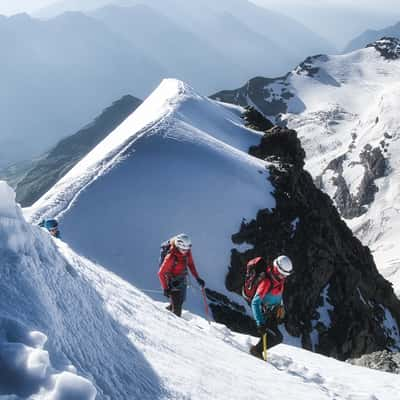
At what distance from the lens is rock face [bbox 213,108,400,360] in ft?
84.7

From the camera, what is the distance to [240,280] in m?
22.9

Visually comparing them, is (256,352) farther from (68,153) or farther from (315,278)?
(68,153)

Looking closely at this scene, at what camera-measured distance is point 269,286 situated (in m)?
9.63

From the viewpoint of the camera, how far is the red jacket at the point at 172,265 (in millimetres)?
11633

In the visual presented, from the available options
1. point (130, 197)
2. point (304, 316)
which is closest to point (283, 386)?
point (130, 197)

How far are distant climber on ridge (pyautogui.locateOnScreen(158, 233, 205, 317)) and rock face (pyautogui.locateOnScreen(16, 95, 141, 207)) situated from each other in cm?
12337

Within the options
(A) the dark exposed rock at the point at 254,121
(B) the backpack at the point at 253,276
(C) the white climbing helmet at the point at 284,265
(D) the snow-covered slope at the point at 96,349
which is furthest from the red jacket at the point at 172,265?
(A) the dark exposed rock at the point at 254,121

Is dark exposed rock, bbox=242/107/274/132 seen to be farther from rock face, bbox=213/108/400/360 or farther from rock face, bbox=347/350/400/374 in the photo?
rock face, bbox=347/350/400/374

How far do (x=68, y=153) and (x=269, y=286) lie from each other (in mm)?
160759

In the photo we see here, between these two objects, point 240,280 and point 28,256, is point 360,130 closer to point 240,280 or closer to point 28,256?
point 240,280

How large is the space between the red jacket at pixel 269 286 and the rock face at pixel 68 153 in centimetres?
12618

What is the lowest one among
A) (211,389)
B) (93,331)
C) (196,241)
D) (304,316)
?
(304,316)

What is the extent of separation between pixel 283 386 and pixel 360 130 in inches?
7439

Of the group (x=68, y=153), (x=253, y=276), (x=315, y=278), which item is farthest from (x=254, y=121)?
(x=68, y=153)
